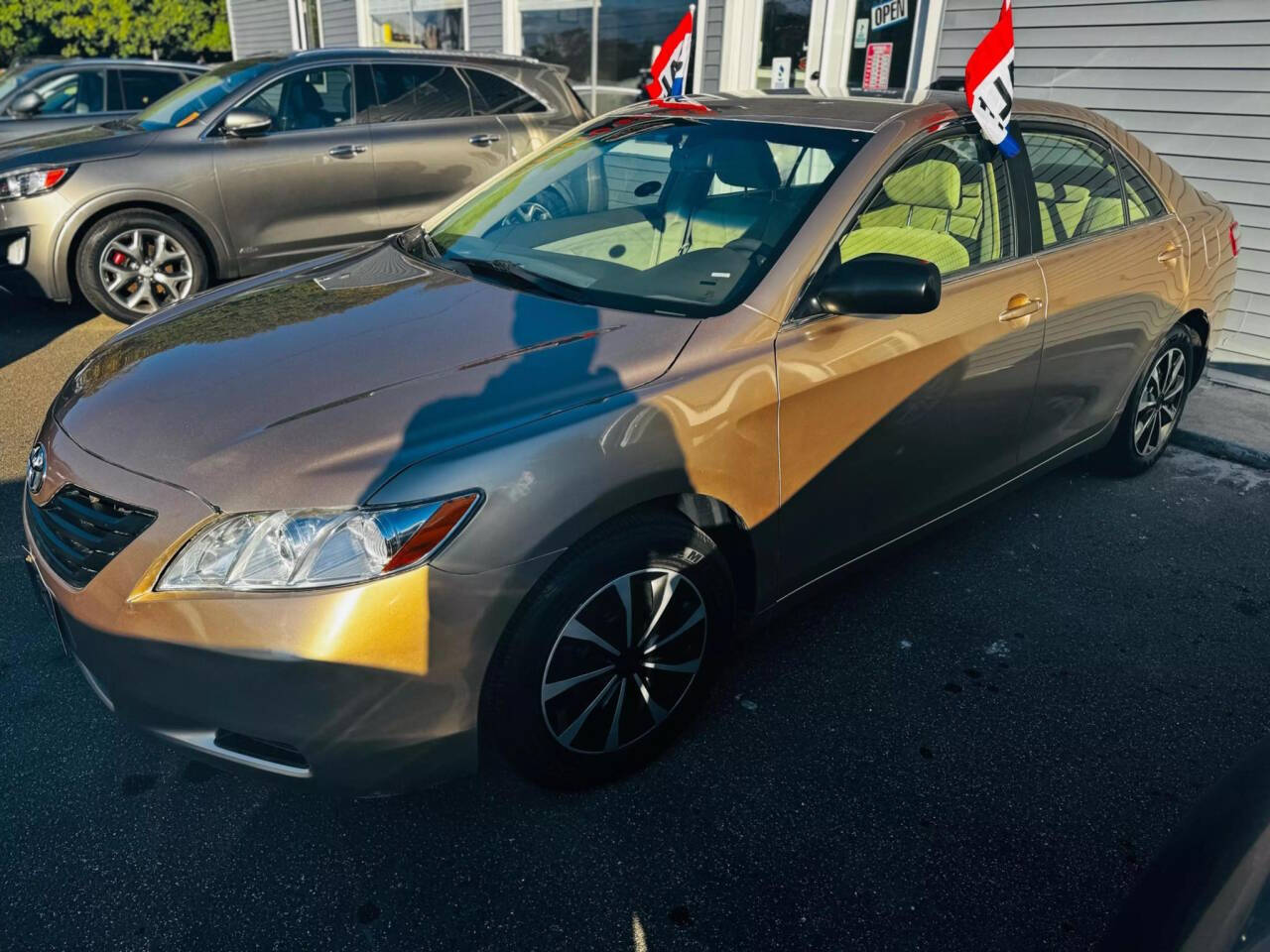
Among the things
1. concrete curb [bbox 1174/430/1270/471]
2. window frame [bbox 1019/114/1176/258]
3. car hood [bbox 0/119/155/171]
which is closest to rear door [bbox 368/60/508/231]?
car hood [bbox 0/119/155/171]

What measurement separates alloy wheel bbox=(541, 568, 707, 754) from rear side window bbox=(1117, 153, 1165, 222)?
266 cm

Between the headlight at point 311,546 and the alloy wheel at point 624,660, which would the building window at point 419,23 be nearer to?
the alloy wheel at point 624,660

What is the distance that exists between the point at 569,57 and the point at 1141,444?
8452mm

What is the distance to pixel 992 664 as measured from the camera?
10.1 ft

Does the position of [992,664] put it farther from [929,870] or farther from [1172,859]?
[1172,859]

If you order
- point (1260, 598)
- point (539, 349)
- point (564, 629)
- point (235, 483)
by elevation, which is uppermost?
point (539, 349)

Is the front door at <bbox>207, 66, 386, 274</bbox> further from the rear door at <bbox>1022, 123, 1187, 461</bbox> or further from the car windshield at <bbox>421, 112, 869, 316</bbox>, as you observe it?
the rear door at <bbox>1022, 123, 1187, 461</bbox>

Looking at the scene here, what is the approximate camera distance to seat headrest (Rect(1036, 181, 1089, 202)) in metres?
3.38

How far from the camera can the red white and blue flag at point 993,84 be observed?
10.2 ft

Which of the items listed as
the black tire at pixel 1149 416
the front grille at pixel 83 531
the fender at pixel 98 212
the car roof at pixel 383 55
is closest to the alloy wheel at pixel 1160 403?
the black tire at pixel 1149 416

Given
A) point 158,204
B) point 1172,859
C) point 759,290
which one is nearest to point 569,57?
point 158,204

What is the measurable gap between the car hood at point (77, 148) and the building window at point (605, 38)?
4.36 metres

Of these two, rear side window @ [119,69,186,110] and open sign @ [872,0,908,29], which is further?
rear side window @ [119,69,186,110]

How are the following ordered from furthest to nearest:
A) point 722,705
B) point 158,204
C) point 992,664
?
point 158,204 < point 992,664 < point 722,705
